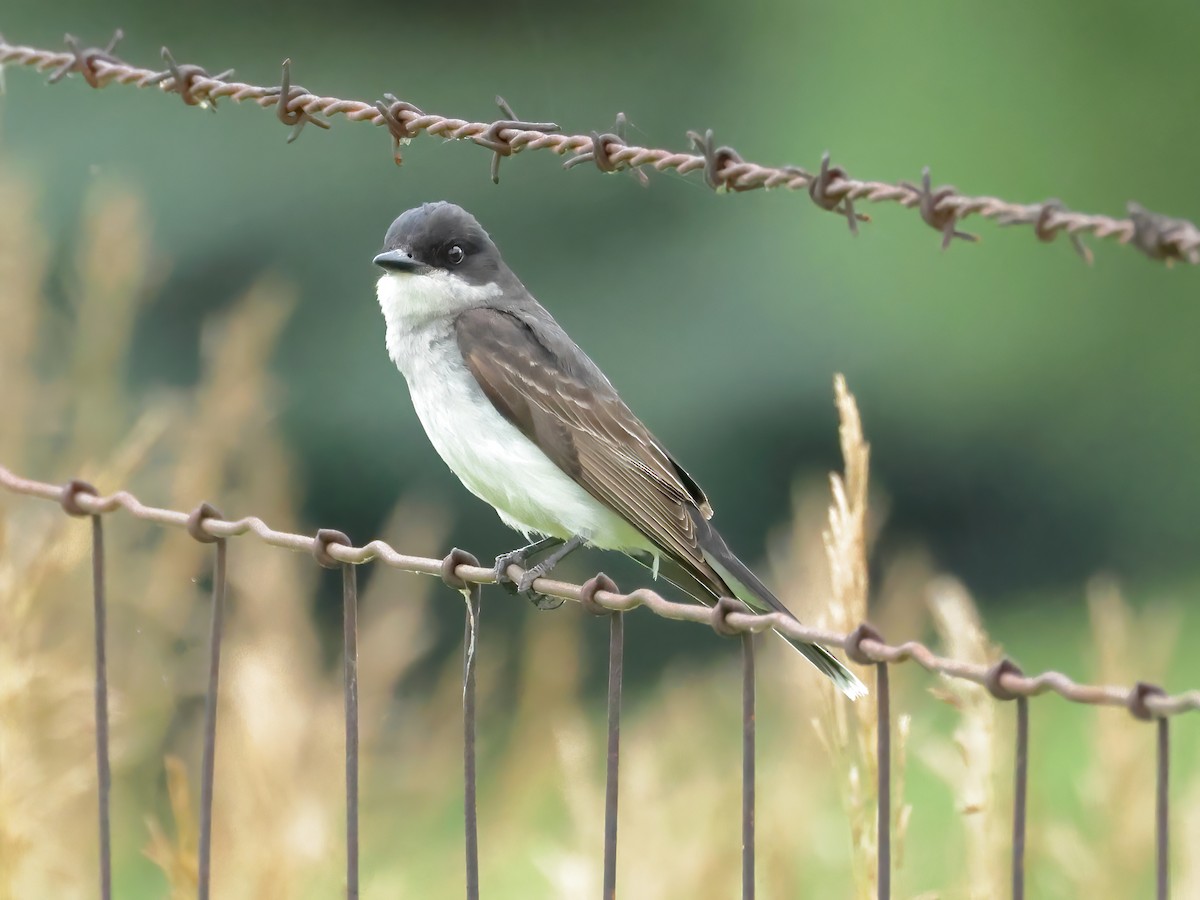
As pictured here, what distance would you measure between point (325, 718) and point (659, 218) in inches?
155

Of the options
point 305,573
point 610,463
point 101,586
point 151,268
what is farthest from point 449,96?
point 101,586

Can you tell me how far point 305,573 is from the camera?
3547 millimetres

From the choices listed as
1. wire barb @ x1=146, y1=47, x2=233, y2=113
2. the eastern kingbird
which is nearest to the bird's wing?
the eastern kingbird

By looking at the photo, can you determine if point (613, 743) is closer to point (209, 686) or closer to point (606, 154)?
point (209, 686)

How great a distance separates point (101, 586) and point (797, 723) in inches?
45.4

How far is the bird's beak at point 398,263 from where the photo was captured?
2.82 metres

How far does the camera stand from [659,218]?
258 inches

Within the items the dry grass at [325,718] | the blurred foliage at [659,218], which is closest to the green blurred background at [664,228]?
the blurred foliage at [659,218]

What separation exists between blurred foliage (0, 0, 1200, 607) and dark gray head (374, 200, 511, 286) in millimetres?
3247

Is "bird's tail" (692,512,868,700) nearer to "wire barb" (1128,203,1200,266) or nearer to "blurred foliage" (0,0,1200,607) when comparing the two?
"wire barb" (1128,203,1200,266)

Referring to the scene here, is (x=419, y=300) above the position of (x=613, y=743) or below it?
above

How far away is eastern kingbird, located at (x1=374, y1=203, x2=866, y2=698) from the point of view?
8.73 feet

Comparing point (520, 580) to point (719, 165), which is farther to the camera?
point (520, 580)

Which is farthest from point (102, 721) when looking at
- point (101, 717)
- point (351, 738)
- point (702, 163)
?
point (702, 163)
